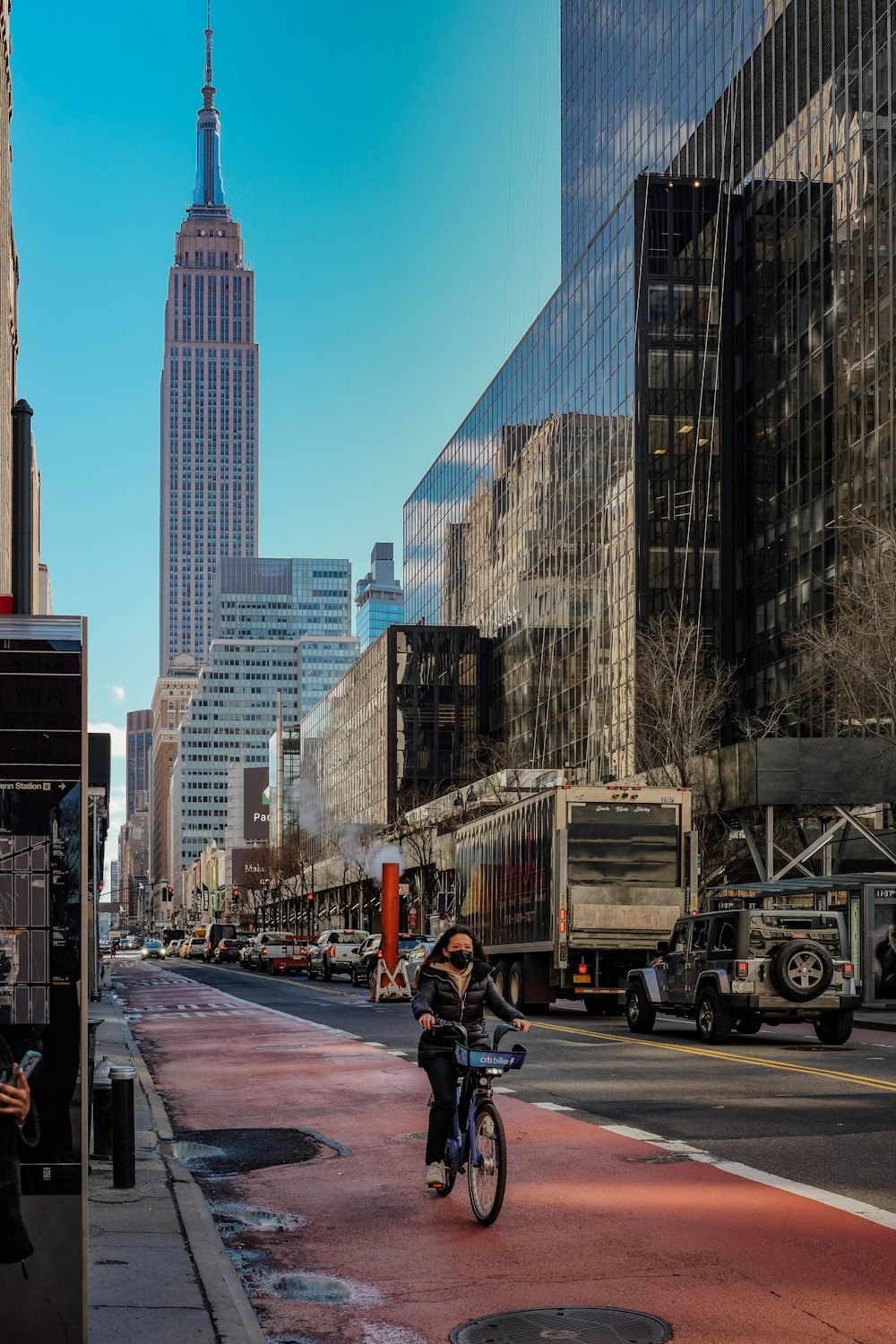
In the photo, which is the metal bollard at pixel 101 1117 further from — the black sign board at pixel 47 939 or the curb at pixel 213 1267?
the black sign board at pixel 47 939

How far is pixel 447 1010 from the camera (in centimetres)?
1024

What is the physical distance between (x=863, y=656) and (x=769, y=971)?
1584 cm

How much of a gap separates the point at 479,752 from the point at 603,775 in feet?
89.7

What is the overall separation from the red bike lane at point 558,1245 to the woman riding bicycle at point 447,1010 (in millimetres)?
523

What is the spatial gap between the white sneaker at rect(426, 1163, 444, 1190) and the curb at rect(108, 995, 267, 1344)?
1362 millimetres

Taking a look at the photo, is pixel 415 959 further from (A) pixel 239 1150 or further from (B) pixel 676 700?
(A) pixel 239 1150

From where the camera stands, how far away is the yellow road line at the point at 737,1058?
17.2 meters

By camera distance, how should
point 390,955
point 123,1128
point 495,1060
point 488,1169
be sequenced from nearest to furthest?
point 488,1169 < point 495,1060 < point 123,1128 < point 390,955

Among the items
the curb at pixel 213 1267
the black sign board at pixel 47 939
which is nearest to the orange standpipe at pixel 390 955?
the curb at pixel 213 1267

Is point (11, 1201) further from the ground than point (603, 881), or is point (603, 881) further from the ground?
point (603, 881)

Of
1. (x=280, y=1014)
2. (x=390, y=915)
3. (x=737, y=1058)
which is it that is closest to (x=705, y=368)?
(x=390, y=915)

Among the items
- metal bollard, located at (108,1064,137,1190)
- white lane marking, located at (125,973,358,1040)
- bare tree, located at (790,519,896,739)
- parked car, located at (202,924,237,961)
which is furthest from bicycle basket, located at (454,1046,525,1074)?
parked car, located at (202,924,237,961)

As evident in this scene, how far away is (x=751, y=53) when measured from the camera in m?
67.1

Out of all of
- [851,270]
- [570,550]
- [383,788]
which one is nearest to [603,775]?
[570,550]
